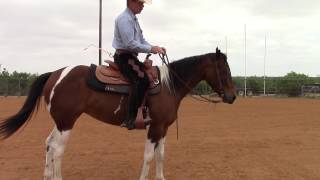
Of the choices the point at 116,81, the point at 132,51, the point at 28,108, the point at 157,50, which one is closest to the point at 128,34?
the point at 132,51

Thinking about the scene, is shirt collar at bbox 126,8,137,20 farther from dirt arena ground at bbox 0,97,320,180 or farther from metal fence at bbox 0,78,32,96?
metal fence at bbox 0,78,32,96

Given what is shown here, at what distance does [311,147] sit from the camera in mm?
11609

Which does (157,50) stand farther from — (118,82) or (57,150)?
(57,150)

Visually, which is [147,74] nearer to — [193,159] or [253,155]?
[193,159]

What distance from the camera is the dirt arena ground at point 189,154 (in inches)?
337

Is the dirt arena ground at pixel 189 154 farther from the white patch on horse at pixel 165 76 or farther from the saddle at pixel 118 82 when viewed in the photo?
the white patch on horse at pixel 165 76

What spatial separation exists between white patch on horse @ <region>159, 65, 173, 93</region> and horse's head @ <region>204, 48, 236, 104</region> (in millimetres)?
675

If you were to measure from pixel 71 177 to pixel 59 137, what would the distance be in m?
1.26

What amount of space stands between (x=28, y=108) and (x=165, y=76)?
2.37 metres

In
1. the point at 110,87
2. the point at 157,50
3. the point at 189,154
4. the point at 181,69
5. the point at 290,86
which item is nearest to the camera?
the point at 157,50

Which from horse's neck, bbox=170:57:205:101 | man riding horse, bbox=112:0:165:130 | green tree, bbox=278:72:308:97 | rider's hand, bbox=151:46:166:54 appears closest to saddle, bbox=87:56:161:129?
man riding horse, bbox=112:0:165:130

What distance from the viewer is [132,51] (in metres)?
7.41

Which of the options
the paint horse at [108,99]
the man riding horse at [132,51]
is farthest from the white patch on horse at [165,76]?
the man riding horse at [132,51]

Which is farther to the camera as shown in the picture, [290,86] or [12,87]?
[290,86]
